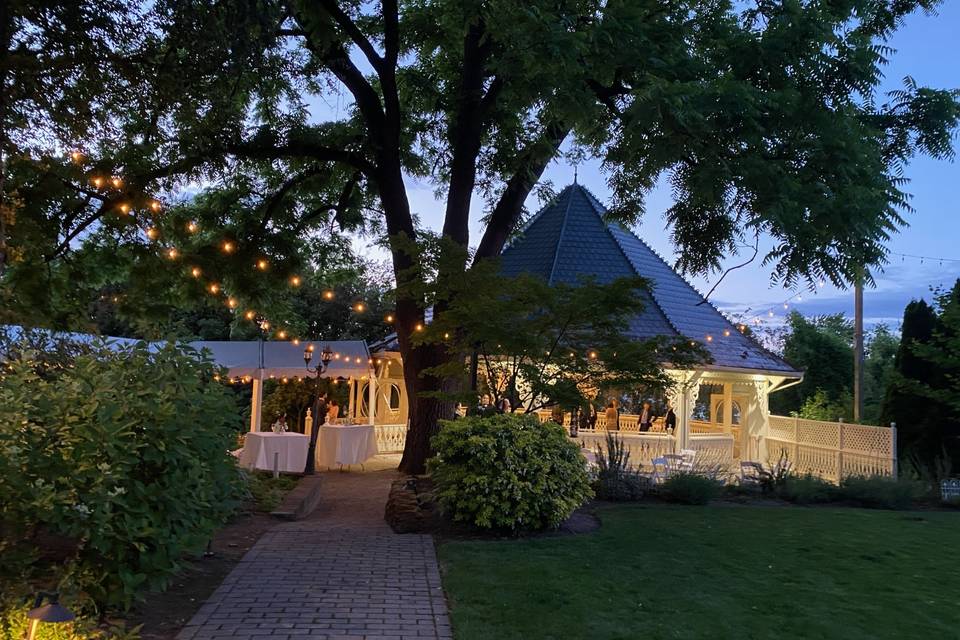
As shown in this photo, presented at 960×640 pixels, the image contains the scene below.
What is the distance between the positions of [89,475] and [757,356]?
675 inches

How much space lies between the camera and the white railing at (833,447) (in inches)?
606

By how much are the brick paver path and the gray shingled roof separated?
1015cm

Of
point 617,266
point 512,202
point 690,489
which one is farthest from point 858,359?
point 512,202

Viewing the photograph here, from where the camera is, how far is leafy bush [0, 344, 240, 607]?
461 cm

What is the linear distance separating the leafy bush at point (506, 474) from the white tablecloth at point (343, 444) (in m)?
7.62

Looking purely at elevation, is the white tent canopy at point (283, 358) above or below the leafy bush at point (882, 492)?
above

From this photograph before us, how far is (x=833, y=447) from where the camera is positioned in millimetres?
16797

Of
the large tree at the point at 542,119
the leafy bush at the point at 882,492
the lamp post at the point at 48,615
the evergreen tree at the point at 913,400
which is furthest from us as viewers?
the evergreen tree at the point at 913,400

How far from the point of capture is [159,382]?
5477mm

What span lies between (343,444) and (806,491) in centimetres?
947

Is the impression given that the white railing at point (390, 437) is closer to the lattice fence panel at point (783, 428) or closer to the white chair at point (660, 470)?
the white chair at point (660, 470)

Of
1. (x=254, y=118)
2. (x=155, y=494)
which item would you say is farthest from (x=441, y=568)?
(x=254, y=118)

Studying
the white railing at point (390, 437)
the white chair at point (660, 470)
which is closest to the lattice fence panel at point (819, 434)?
the white chair at point (660, 470)

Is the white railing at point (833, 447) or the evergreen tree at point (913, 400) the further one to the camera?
the evergreen tree at point (913, 400)
